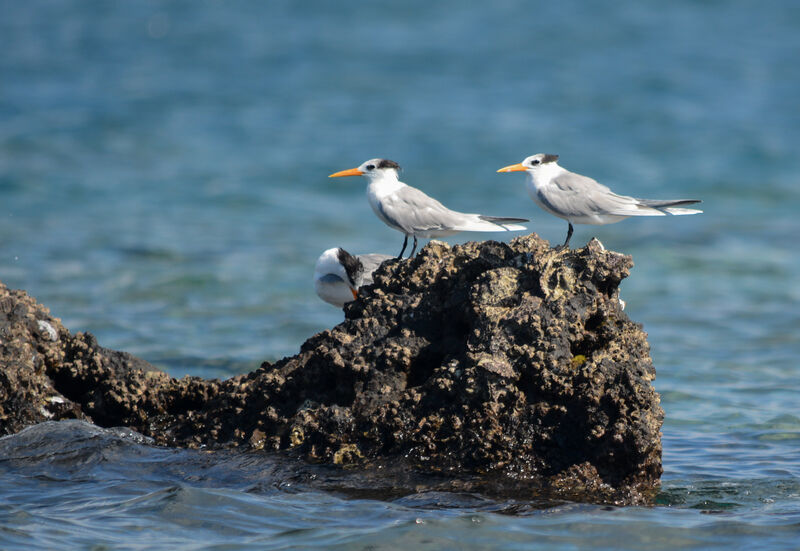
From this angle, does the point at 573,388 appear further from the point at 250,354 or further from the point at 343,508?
the point at 250,354

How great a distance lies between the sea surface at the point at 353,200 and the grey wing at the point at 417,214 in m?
2.22

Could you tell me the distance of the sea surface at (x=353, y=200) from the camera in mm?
4887

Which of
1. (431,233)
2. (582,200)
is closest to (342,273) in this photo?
(431,233)

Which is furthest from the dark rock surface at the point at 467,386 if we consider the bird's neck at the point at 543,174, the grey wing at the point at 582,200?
the bird's neck at the point at 543,174

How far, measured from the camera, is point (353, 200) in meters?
16.8

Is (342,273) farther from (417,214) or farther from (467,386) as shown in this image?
(467,386)

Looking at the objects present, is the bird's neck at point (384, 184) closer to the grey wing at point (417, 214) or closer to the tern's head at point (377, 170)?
the tern's head at point (377, 170)

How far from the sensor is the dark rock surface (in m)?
5.04

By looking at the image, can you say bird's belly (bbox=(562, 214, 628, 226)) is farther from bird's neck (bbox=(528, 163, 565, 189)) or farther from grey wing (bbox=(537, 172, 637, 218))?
bird's neck (bbox=(528, 163, 565, 189))

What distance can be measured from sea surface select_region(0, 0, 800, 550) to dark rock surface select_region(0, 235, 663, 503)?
0.78ft

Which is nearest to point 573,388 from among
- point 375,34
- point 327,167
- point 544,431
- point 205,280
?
point 544,431

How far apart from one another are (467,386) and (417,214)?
244 centimetres

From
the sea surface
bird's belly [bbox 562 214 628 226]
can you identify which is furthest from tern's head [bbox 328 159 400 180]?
the sea surface

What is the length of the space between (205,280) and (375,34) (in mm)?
13747
